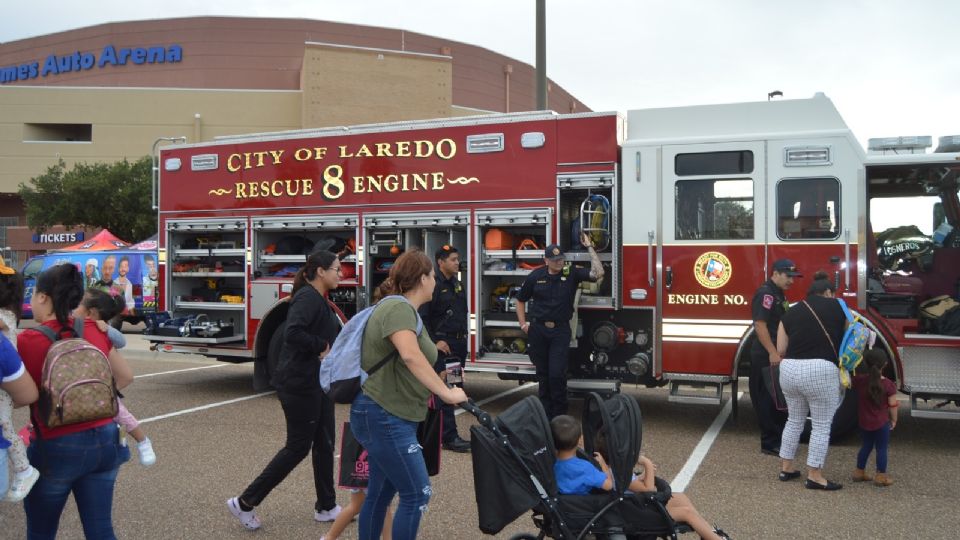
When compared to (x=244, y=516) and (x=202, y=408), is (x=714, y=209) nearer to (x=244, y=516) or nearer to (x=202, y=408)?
(x=244, y=516)

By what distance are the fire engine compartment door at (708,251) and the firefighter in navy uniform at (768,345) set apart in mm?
404

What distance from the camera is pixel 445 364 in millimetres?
7512

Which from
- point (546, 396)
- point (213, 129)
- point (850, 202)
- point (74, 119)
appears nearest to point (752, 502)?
point (546, 396)

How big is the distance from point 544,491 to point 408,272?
126 centimetres

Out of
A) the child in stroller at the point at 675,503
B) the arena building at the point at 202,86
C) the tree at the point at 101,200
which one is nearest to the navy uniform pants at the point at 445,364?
the child in stroller at the point at 675,503

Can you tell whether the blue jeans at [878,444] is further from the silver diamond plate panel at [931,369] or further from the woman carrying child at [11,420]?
the woman carrying child at [11,420]

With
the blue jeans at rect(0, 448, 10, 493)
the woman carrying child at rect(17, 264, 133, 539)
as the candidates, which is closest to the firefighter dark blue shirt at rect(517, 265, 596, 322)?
the woman carrying child at rect(17, 264, 133, 539)

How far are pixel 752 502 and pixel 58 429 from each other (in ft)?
14.8

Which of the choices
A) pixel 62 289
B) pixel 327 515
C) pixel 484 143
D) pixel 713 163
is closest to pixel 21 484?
pixel 62 289

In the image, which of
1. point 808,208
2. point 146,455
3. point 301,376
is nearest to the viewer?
point 146,455

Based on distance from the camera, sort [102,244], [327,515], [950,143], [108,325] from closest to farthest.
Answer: [108,325] < [327,515] < [950,143] < [102,244]

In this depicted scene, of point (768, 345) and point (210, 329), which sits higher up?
point (768, 345)

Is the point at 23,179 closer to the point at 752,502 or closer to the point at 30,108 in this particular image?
the point at 30,108

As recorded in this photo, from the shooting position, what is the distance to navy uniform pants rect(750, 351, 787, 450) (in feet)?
24.2
